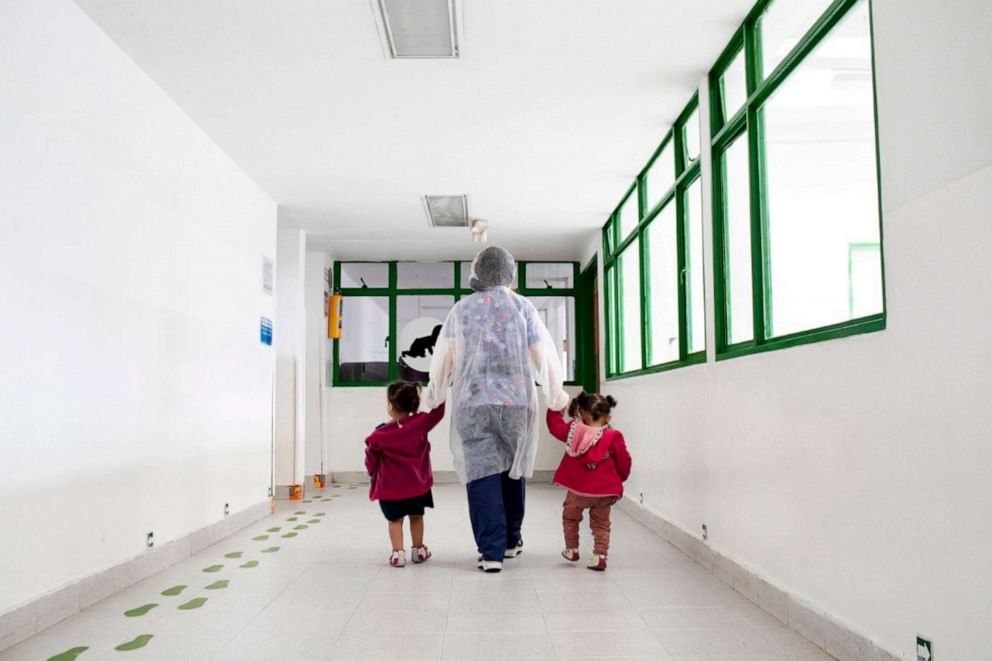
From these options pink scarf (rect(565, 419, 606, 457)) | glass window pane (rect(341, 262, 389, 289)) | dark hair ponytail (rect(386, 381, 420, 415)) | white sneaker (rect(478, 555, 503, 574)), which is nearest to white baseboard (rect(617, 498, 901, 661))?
pink scarf (rect(565, 419, 606, 457))

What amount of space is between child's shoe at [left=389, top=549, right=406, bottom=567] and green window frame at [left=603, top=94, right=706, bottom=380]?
181 cm

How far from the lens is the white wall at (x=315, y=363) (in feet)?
27.3

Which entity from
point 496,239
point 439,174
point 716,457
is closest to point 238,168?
point 439,174

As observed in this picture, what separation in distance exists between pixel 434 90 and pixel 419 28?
69 cm

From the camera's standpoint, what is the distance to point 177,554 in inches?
165

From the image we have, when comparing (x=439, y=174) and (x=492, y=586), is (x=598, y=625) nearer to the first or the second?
(x=492, y=586)

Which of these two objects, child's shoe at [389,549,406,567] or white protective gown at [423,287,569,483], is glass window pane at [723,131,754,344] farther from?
child's shoe at [389,549,406,567]

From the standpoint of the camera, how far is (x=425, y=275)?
916 cm

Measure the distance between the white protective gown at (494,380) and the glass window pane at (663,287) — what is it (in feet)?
4.11

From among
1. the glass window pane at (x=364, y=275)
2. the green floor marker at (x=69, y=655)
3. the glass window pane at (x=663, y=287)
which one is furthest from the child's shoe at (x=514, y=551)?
the glass window pane at (x=364, y=275)

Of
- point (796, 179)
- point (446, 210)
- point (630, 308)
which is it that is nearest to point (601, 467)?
point (796, 179)

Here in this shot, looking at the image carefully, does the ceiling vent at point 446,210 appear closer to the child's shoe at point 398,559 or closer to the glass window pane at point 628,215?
the glass window pane at point 628,215

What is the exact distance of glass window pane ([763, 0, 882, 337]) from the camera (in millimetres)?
2531

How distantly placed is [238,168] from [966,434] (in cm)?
484
